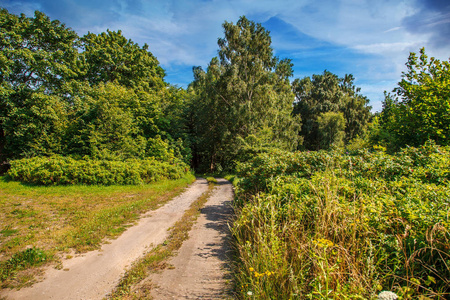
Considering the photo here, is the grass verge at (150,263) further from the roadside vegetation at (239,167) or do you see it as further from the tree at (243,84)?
the tree at (243,84)

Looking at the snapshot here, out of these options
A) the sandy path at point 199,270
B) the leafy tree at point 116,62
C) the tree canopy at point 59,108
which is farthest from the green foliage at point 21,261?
the leafy tree at point 116,62

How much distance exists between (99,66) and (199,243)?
25.9m

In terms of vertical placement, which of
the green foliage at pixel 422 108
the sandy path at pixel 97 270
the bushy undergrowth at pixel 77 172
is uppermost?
the green foliage at pixel 422 108

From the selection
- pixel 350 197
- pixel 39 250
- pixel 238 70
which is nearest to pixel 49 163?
pixel 39 250

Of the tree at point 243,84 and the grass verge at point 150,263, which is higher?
the tree at point 243,84

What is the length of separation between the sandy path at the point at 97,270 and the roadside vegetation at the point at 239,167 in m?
0.44

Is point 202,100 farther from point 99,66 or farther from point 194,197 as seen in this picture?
point 194,197

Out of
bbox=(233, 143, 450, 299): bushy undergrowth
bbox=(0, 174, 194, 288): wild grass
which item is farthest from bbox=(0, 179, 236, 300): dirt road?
bbox=(233, 143, 450, 299): bushy undergrowth

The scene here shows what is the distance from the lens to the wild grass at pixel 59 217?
15.5 ft

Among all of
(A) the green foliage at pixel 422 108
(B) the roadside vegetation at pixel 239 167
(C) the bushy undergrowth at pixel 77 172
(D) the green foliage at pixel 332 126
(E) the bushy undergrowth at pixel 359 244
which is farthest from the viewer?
(D) the green foliage at pixel 332 126

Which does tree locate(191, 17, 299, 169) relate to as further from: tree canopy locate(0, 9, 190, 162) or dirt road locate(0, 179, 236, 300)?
dirt road locate(0, 179, 236, 300)

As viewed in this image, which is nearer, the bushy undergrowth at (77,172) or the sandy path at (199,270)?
the sandy path at (199,270)

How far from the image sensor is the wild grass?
4730mm

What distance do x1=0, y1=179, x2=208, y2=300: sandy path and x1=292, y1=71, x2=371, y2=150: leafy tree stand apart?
39160 millimetres
